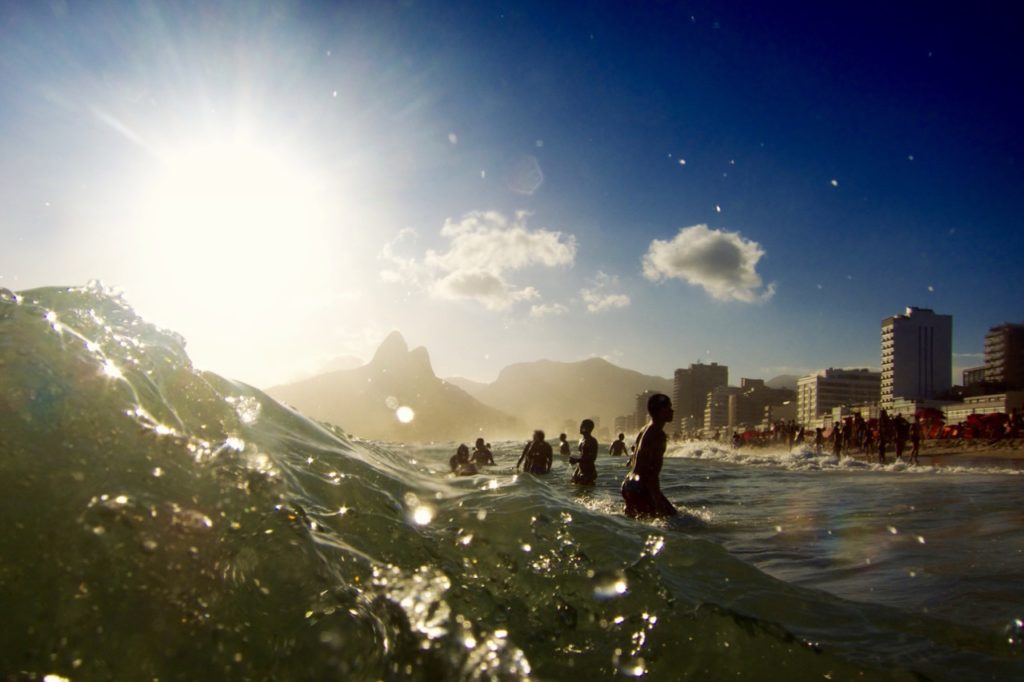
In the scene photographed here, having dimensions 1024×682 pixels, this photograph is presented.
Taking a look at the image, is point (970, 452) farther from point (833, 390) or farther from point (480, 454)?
point (833, 390)

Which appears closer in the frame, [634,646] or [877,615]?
[634,646]

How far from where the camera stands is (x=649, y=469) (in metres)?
6.98

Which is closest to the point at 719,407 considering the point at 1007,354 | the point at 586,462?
the point at 1007,354

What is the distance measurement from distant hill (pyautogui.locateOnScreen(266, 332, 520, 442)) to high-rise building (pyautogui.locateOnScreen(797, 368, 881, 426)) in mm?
87423

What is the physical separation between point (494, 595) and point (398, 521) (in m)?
1.34

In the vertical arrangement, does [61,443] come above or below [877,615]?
above

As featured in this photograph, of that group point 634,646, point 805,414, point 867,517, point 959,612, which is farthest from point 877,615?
point 805,414

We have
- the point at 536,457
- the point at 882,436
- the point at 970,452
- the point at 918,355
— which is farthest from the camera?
the point at 918,355

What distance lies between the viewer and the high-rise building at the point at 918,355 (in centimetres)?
9788

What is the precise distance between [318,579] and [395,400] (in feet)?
579

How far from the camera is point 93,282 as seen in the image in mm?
4273

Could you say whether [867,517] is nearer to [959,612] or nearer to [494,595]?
[959,612]

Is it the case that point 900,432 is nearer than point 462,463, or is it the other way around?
point 462,463

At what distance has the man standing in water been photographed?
6.96m
